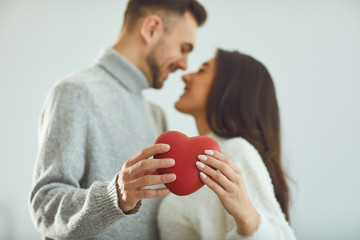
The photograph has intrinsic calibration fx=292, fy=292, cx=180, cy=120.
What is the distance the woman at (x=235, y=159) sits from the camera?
61cm

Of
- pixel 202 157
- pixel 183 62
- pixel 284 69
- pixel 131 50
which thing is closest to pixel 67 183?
pixel 202 157

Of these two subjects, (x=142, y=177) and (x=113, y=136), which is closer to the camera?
(x=142, y=177)

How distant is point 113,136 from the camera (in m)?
0.87

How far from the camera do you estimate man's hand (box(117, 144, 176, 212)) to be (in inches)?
18.8

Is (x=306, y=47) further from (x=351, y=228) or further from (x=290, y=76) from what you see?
(x=351, y=228)

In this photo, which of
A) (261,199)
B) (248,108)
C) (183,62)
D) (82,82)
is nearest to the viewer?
(261,199)

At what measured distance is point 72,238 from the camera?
0.65 m

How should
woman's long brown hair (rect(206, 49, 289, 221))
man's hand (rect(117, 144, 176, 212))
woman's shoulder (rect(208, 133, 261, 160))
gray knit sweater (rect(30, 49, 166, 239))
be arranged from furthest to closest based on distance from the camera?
woman's long brown hair (rect(206, 49, 289, 221))
woman's shoulder (rect(208, 133, 261, 160))
gray knit sweater (rect(30, 49, 166, 239))
man's hand (rect(117, 144, 176, 212))

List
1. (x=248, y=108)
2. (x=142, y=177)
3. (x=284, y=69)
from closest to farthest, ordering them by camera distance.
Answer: (x=142, y=177)
(x=248, y=108)
(x=284, y=69)

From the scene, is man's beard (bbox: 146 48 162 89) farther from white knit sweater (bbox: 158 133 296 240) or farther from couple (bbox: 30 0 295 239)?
white knit sweater (bbox: 158 133 296 240)

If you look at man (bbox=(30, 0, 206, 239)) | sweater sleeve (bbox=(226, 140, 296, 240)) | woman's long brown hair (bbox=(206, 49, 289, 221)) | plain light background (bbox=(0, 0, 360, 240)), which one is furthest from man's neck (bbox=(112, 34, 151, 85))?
sweater sleeve (bbox=(226, 140, 296, 240))

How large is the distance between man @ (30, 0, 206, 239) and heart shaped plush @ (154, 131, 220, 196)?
0.14 ft

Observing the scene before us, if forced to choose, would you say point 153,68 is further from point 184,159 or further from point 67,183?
point 184,159

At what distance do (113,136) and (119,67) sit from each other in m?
0.27
